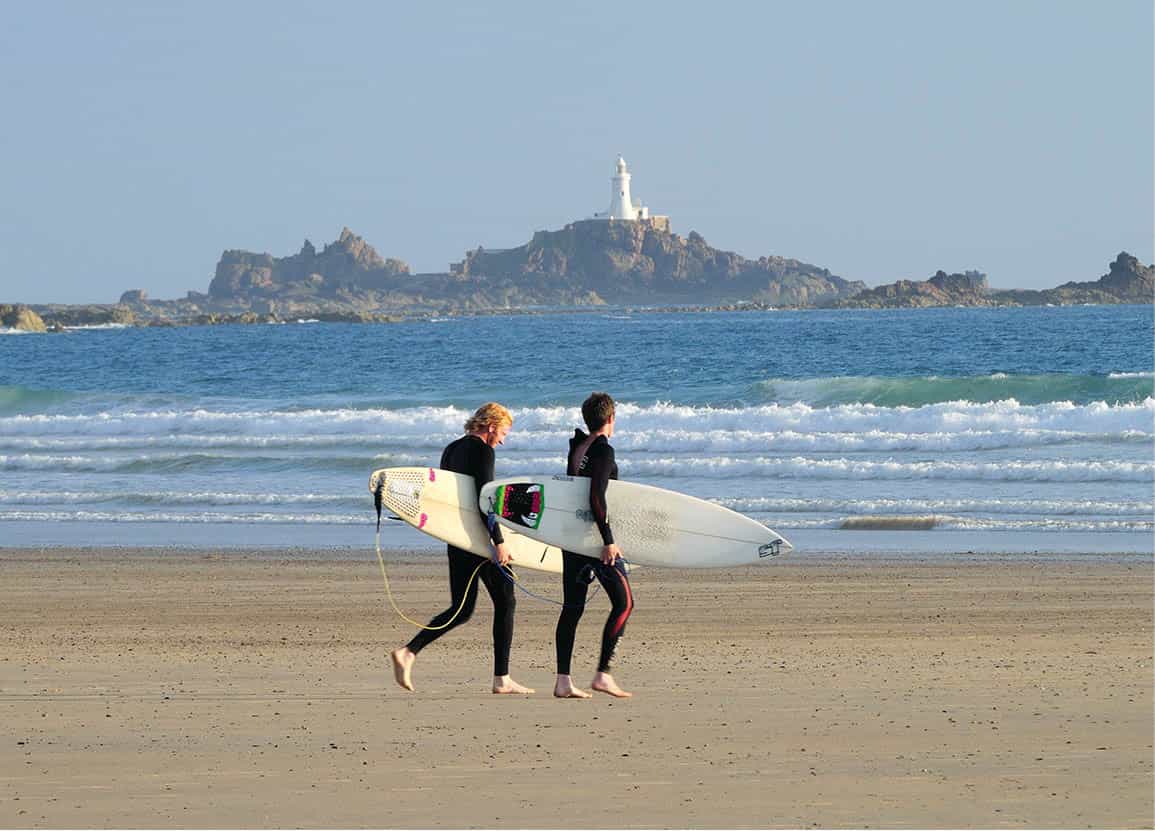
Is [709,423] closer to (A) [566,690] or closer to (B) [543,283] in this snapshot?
(A) [566,690]

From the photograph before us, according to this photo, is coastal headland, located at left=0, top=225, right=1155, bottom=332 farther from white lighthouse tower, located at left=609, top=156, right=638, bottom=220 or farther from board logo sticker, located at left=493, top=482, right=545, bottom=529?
board logo sticker, located at left=493, top=482, right=545, bottom=529

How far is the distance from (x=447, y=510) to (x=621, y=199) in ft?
514

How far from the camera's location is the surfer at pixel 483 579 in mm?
6207

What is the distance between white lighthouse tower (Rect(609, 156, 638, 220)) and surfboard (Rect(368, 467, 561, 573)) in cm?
15265

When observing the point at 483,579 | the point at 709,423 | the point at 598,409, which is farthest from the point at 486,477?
the point at 709,423

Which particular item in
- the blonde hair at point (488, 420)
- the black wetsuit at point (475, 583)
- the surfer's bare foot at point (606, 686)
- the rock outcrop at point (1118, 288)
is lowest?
the surfer's bare foot at point (606, 686)

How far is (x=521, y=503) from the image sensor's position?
263 inches

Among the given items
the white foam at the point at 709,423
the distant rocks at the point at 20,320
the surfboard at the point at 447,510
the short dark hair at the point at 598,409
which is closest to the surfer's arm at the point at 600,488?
the short dark hair at the point at 598,409

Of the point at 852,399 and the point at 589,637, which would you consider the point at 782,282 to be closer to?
the point at 852,399

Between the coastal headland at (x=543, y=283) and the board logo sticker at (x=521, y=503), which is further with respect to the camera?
the coastal headland at (x=543, y=283)

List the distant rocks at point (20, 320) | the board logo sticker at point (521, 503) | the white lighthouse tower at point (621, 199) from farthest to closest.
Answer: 1. the white lighthouse tower at point (621, 199)
2. the distant rocks at point (20, 320)
3. the board logo sticker at point (521, 503)

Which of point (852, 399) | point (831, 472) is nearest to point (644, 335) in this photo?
point (852, 399)

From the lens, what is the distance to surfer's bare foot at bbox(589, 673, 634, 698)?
6.14 m

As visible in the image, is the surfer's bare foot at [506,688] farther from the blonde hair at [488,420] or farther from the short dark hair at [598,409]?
the short dark hair at [598,409]
